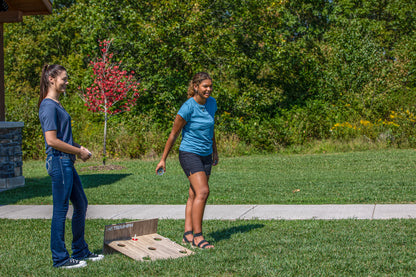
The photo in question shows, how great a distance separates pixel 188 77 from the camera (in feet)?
71.0

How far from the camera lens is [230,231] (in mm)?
6422

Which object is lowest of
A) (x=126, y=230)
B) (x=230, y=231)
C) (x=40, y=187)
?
(x=40, y=187)

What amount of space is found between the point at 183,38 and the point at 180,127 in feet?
51.5

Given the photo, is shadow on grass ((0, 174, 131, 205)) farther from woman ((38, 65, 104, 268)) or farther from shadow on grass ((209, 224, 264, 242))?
woman ((38, 65, 104, 268))

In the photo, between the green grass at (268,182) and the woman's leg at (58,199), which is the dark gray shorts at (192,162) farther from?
the green grass at (268,182)

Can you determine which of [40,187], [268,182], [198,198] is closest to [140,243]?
[198,198]

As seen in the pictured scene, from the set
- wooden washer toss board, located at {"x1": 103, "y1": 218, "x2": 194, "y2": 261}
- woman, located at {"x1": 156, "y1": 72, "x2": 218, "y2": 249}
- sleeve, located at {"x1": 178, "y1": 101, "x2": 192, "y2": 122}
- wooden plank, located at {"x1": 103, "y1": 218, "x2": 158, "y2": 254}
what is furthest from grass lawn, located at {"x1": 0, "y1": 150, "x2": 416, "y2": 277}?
sleeve, located at {"x1": 178, "y1": 101, "x2": 192, "y2": 122}

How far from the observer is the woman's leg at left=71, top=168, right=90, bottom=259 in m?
4.89

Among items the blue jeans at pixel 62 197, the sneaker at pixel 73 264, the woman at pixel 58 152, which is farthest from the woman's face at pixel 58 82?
the sneaker at pixel 73 264

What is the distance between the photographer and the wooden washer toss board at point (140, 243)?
5152 mm

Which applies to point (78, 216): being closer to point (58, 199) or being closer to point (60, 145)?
point (58, 199)

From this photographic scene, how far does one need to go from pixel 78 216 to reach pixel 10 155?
23.7ft

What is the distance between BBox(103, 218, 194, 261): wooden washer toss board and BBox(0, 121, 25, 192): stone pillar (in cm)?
666

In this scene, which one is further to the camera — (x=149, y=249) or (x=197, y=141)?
(x=197, y=141)
